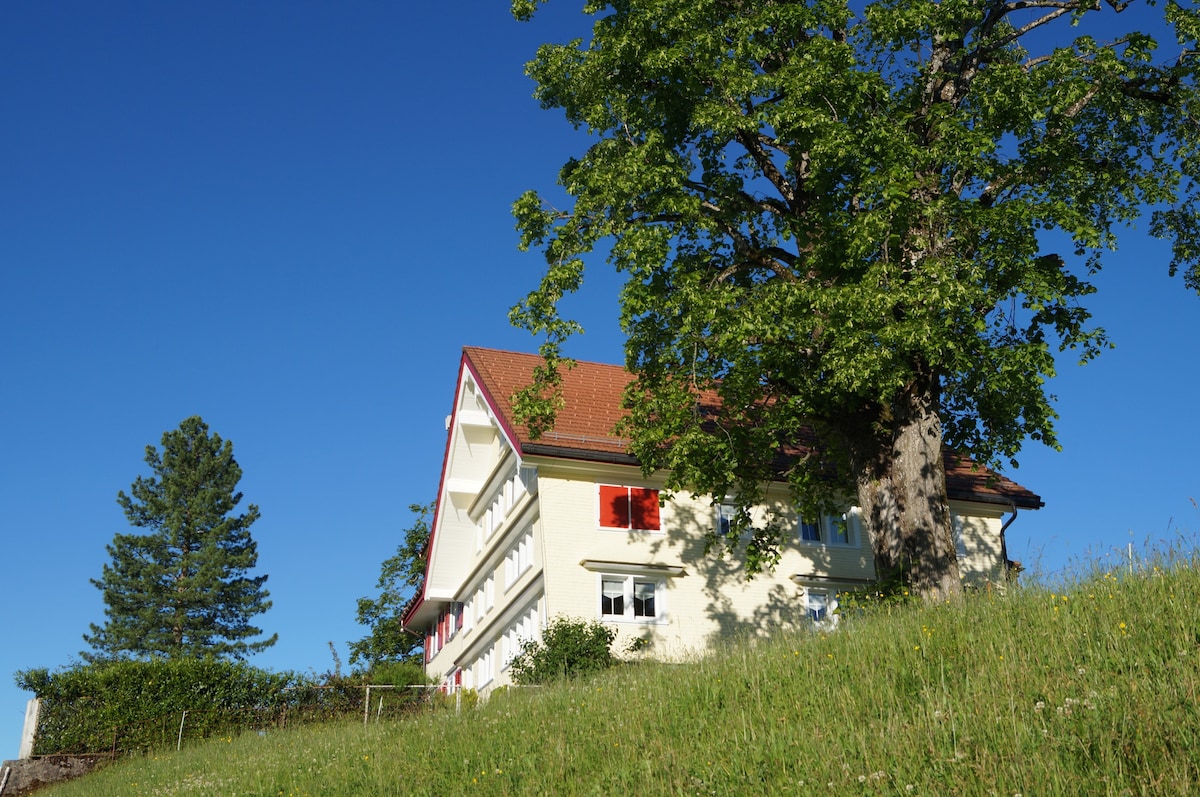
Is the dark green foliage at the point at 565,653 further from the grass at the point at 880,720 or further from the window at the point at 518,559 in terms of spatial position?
the grass at the point at 880,720

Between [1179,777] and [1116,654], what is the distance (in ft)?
8.67

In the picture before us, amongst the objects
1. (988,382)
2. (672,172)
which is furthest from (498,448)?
(988,382)

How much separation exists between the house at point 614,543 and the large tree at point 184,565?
27705 millimetres

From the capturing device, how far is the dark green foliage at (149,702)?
94.1 feet

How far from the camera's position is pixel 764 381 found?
2150 centimetres

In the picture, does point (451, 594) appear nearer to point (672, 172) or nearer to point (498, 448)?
point (498, 448)

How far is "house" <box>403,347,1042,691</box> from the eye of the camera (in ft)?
93.5

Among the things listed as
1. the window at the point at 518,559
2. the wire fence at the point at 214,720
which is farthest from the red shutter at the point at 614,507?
the wire fence at the point at 214,720

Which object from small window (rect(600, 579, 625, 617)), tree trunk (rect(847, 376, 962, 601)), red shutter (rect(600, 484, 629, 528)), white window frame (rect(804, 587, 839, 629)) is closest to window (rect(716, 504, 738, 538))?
red shutter (rect(600, 484, 629, 528))

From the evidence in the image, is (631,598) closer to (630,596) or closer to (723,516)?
(630,596)

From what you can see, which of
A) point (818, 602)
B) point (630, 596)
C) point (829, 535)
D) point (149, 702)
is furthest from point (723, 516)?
point (149, 702)

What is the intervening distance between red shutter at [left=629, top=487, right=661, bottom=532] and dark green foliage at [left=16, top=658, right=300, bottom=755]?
1022cm

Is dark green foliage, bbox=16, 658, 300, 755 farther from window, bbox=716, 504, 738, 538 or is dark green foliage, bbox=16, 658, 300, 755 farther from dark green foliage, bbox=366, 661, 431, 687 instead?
window, bbox=716, 504, 738, 538

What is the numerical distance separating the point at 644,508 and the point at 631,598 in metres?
2.61
